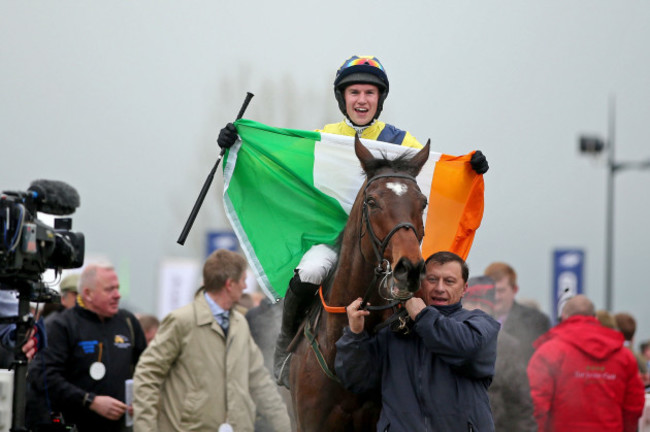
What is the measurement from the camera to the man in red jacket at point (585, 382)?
23.9ft

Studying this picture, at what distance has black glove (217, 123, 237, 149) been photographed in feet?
18.2

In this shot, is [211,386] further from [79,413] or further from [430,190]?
[430,190]

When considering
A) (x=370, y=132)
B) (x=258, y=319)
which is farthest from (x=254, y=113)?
(x=370, y=132)

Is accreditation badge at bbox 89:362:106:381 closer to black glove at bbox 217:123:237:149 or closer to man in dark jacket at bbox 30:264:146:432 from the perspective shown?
man in dark jacket at bbox 30:264:146:432

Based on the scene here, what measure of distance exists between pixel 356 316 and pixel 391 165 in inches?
31.1

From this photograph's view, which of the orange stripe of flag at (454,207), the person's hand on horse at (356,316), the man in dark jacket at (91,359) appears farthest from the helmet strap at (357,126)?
the man in dark jacket at (91,359)

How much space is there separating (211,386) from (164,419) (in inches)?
17.0

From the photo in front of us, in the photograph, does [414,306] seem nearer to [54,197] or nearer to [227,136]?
[227,136]

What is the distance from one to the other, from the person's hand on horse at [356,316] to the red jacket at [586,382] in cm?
322

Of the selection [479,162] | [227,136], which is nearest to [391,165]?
[479,162]

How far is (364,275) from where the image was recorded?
479cm

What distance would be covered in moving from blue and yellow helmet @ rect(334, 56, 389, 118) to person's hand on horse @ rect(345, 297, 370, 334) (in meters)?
1.61

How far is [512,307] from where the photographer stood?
845cm

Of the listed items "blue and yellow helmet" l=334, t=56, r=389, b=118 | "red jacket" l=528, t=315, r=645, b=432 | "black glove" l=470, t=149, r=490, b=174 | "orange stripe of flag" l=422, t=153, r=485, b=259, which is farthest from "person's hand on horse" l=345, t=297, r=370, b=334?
"red jacket" l=528, t=315, r=645, b=432
